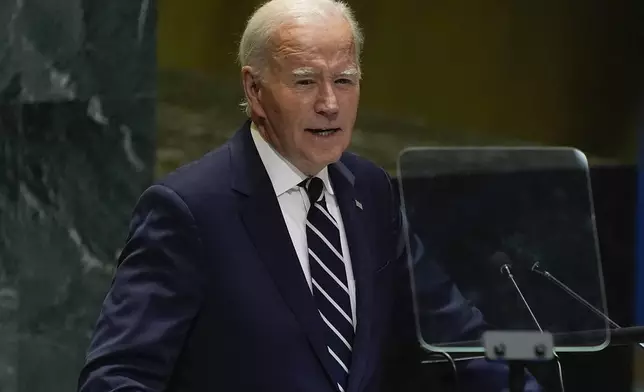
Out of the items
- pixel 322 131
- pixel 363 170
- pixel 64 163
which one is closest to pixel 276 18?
pixel 322 131

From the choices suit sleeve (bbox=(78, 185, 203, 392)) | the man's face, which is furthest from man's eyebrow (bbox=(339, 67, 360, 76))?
suit sleeve (bbox=(78, 185, 203, 392))

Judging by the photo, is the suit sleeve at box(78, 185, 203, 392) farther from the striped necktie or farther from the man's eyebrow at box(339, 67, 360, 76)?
the man's eyebrow at box(339, 67, 360, 76)

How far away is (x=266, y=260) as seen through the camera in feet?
3.92

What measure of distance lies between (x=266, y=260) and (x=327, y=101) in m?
0.23

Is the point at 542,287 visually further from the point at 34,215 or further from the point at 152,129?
the point at 34,215

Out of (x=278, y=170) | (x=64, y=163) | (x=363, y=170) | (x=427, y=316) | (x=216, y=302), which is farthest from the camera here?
(x=64, y=163)

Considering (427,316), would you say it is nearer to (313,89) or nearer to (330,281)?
(330,281)

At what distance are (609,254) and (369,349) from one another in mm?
851

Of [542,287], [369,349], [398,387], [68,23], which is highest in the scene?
[68,23]

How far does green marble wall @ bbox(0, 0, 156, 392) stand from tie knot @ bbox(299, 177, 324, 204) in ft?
3.25

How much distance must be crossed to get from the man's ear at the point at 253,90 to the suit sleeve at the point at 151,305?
0.19 m

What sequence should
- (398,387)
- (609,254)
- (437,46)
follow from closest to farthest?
(398,387)
(609,254)
(437,46)

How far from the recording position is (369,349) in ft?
4.09

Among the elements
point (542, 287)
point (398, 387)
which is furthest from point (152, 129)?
point (542, 287)
